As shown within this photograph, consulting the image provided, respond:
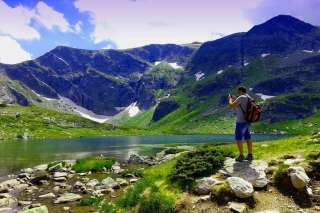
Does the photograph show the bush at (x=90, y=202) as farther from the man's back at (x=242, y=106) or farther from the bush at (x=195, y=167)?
the man's back at (x=242, y=106)

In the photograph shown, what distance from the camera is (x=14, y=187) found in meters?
48.2

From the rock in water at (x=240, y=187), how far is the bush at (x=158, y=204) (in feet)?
12.7

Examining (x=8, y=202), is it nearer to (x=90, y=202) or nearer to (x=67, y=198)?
(x=67, y=198)

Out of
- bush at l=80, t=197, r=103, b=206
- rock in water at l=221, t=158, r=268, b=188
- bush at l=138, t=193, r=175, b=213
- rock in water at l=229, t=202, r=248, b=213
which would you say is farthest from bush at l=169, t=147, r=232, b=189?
bush at l=80, t=197, r=103, b=206

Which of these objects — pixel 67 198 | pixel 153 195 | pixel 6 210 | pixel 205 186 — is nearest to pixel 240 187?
pixel 205 186

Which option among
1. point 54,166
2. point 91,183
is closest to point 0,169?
point 54,166

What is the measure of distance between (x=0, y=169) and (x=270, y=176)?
6026 centimetres

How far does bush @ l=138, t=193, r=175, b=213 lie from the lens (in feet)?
78.6

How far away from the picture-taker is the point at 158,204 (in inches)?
961

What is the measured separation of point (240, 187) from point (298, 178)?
3.24 m

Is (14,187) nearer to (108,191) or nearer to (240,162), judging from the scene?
(108,191)

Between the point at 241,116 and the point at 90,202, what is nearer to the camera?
the point at 241,116

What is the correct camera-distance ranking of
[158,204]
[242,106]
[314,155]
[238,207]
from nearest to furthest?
[238,207] < [158,204] < [314,155] < [242,106]

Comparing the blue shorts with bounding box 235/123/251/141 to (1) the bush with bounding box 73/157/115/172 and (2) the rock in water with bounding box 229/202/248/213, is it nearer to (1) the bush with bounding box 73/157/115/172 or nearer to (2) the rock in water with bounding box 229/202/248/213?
(2) the rock in water with bounding box 229/202/248/213
